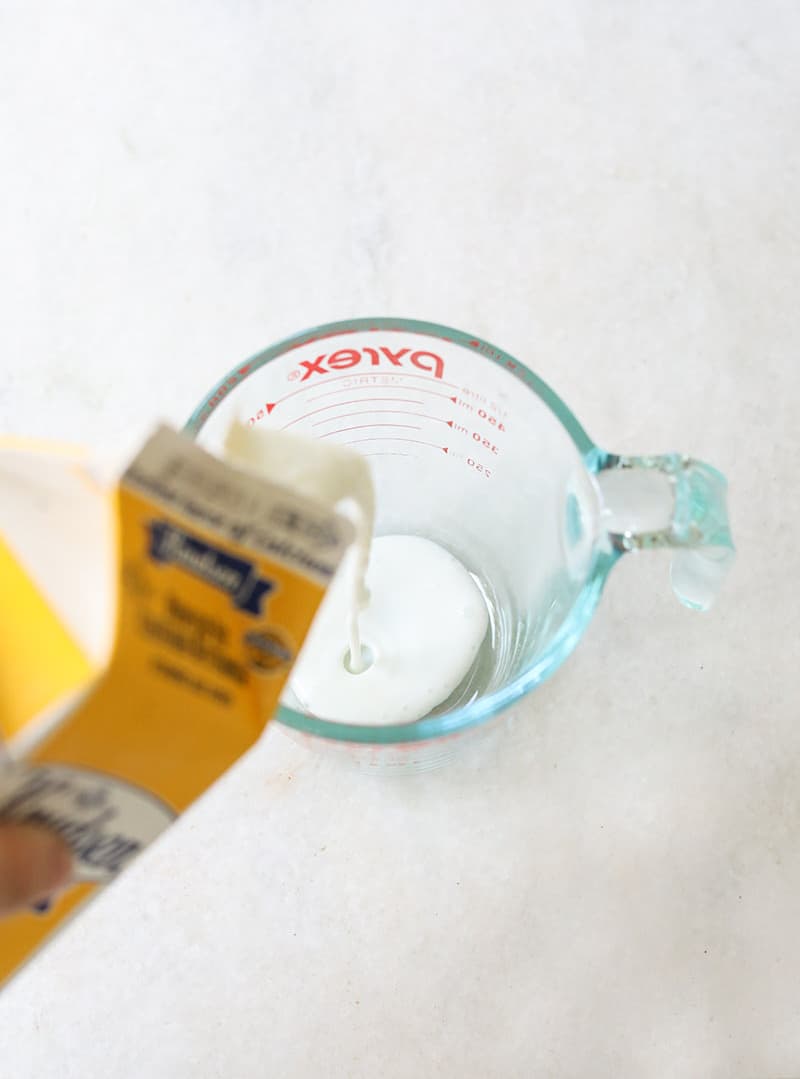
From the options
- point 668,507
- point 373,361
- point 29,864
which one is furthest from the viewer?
point 373,361

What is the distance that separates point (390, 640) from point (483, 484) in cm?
12

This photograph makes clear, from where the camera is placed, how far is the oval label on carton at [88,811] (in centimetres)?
30

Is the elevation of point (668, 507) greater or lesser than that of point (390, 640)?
greater

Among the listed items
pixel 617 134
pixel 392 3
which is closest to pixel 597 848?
pixel 617 134

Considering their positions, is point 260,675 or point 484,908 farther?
point 484,908

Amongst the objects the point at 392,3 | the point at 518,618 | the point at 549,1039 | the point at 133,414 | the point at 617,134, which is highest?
the point at 392,3

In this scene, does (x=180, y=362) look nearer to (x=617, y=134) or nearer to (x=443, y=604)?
(x=443, y=604)

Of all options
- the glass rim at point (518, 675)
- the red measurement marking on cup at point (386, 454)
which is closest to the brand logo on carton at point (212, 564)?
the glass rim at point (518, 675)

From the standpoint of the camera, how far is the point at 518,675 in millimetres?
499

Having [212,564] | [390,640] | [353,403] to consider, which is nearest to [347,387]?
[353,403]

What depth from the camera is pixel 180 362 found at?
29.6 inches

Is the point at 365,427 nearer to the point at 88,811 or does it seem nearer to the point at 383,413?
the point at 383,413

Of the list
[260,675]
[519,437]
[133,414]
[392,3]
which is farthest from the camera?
[392,3]

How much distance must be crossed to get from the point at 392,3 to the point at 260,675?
744 mm
